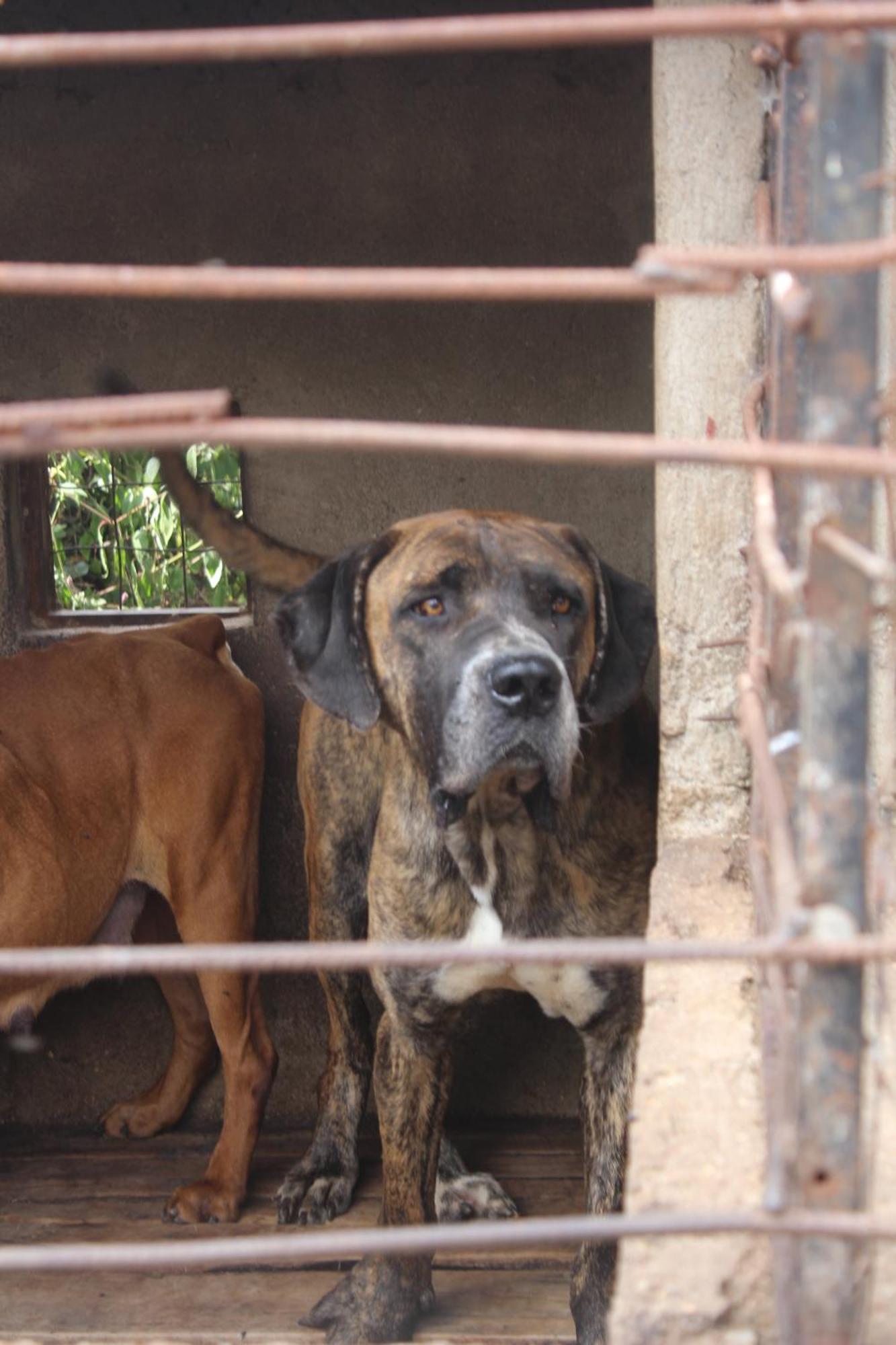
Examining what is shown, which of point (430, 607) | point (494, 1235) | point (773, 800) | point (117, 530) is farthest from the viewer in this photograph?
point (117, 530)

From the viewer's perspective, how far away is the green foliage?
5.54 meters

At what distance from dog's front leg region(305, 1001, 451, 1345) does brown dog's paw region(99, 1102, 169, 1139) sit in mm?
1689

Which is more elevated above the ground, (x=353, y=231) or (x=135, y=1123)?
(x=353, y=231)

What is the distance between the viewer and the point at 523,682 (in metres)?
2.98

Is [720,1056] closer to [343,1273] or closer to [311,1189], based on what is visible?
[343,1273]

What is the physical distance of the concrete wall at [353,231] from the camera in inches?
197

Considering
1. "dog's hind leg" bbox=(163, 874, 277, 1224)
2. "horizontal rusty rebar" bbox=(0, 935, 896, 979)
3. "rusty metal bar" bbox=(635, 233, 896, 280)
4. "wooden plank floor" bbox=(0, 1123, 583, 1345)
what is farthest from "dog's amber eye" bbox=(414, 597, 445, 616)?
"rusty metal bar" bbox=(635, 233, 896, 280)

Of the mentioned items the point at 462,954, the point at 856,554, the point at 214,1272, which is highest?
the point at 856,554

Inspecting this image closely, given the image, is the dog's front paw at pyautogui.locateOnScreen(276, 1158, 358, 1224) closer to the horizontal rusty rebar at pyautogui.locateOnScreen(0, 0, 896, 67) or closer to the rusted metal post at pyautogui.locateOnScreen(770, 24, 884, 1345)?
the rusted metal post at pyautogui.locateOnScreen(770, 24, 884, 1345)

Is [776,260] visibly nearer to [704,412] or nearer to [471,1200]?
[704,412]

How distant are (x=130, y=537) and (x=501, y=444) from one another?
15.0 ft

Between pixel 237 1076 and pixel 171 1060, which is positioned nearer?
pixel 237 1076

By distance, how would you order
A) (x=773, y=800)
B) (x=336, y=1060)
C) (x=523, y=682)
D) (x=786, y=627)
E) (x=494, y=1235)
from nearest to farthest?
(x=494, y=1235) → (x=773, y=800) → (x=786, y=627) → (x=523, y=682) → (x=336, y=1060)

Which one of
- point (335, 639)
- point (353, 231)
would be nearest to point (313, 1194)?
point (335, 639)
